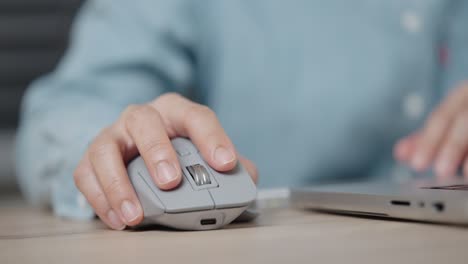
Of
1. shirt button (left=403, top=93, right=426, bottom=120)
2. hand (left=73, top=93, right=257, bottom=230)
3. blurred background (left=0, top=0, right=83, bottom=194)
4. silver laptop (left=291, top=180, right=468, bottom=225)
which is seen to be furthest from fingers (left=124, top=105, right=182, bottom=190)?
blurred background (left=0, top=0, right=83, bottom=194)

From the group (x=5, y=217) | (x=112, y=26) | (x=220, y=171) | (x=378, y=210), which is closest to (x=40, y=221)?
(x=5, y=217)

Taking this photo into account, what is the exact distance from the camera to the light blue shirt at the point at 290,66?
3.72 feet

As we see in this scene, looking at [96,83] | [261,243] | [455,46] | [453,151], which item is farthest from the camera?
[455,46]

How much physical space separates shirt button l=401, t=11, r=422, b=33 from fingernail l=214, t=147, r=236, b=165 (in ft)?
2.11

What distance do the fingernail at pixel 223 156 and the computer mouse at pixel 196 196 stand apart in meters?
0.01

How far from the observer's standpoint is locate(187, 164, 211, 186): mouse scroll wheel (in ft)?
1.97

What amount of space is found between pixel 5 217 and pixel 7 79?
120cm

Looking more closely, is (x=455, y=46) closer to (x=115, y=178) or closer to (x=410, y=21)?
(x=410, y=21)

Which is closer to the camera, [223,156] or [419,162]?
[223,156]

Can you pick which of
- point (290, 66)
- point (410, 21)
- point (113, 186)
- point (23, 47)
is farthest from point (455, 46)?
point (23, 47)

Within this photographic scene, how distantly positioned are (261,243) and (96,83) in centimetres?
57

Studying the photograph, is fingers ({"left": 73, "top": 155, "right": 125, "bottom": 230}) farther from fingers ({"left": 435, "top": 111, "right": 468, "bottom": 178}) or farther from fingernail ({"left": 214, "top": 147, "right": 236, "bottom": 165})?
fingers ({"left": 435, "top": 111, "right": 468, "bottom": 178})

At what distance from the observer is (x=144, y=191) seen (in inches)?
23.5

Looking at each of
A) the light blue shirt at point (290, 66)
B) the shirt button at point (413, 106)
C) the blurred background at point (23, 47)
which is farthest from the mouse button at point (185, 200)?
the blurred background at point (23, 47)
